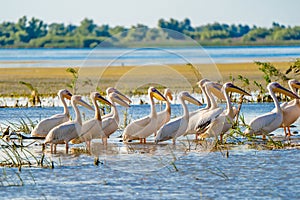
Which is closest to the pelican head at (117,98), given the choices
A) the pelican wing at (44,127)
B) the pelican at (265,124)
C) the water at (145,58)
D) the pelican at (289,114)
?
the pelican wing at (44,127)

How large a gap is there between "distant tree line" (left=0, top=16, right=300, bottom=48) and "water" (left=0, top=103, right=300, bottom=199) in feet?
188

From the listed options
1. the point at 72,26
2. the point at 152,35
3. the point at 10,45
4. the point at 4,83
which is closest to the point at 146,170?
the point at 152,35

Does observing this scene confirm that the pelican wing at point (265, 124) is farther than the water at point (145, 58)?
No

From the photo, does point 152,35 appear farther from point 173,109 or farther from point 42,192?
point 42,192

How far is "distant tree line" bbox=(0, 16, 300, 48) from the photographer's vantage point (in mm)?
72875

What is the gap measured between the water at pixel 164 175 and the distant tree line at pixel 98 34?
57.3 metres

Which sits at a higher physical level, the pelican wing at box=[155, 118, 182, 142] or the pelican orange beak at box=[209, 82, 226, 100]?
the pelican orange beak at box=[209, 82, 226, 100]

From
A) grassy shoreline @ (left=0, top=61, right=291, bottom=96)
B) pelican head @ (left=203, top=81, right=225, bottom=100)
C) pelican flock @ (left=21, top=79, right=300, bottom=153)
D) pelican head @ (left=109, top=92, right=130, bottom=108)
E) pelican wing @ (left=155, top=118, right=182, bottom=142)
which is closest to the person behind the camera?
pelican flock @ (left=21, top=79, right=300, bottom=153)

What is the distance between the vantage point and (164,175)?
9.45 metres

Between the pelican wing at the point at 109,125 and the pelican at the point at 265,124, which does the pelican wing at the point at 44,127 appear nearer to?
the pelican wing at the point at 109,125

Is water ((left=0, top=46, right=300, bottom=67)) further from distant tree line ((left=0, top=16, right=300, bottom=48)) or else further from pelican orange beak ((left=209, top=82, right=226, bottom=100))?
distant tree line ((left=0, top=16, right=300, bottom=48))

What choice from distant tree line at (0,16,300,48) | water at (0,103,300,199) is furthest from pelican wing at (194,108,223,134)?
distant tree line at (0,16,300,48)

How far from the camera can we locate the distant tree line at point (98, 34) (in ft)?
239

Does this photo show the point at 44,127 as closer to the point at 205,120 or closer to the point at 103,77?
the point at 205,120
